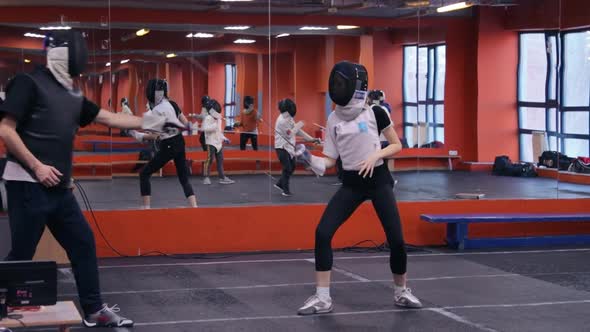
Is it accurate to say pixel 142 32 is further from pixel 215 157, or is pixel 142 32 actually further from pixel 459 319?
pixel 459 319

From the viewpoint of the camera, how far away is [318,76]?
11.9 m

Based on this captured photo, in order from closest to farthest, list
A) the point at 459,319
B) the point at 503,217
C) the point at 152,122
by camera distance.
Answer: the point at 152,122 → the point at 459,319 → the point at 503,217

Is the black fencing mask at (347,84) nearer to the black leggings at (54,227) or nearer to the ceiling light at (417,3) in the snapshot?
the black leggings at (54,227)

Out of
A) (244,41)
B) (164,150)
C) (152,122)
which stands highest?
(244,41)

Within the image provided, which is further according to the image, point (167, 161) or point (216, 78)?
point (216, 78)

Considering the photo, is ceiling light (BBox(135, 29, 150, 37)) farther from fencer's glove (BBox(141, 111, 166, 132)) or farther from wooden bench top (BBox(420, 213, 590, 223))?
fencer's glove (BBox(141, 111, 166, 132))

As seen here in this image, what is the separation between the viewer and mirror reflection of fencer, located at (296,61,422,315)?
24.4 ft

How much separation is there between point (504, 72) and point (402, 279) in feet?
23.4

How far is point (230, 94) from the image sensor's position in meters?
11.4

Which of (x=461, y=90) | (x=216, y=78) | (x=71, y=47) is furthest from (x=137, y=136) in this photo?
(x=461, y=90)

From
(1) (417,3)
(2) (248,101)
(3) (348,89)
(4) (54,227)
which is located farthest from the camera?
(1) (417,3)

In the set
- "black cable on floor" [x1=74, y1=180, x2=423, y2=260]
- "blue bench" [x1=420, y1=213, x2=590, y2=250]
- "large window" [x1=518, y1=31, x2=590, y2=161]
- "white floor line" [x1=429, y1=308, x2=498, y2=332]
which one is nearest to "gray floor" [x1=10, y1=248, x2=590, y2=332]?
"white floor line" [x1=429, y1=308, x2=498, y2=332]

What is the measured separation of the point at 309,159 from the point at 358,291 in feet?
5.48

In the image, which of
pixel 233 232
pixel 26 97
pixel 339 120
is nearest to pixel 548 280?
pixel 339 120
